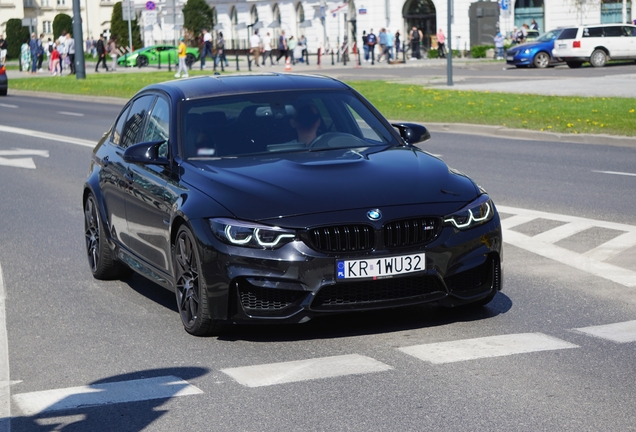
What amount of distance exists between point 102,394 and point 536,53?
44.5 m

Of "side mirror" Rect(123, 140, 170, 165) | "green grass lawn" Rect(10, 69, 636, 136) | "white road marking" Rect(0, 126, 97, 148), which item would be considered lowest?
"white road marking" Rect(0, 126, 97, 148)

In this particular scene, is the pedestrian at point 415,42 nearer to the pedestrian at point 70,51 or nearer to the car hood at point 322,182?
the pedestrian at point 70,51

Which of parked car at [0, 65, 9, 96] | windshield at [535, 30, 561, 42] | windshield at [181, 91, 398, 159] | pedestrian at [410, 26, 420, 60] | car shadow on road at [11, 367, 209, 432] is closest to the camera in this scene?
car shadow on road at [11, 367, 209, 432]

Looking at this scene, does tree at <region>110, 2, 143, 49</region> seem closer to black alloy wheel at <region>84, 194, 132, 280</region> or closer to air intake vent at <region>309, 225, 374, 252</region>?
black alloy wheel at <region>84, 194, 132, 280</region>

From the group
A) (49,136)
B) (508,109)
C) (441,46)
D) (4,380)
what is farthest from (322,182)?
(441,46)

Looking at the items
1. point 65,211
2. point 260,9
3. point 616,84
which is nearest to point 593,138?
point 65,211

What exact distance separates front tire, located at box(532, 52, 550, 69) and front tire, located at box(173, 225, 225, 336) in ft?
142

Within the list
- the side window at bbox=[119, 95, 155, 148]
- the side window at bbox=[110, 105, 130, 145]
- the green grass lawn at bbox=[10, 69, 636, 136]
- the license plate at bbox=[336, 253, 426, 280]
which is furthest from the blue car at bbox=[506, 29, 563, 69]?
the license plate at bbox=[336, 253, 426, 280]

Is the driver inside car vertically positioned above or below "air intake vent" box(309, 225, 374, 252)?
above

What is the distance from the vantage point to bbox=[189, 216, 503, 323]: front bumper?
20.4 ft

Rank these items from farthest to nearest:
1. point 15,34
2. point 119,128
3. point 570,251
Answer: point 15,34 < point 570,251 < point 119,128

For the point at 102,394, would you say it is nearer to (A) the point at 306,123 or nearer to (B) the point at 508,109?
(A) the point at 306,123

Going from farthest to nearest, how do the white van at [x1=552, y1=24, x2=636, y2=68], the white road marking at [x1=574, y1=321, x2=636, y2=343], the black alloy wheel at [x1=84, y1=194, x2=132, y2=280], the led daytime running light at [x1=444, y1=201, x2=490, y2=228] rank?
1. the white van at [x1=552, y1=24, x2=636, y2=68]
2. the black alloy wheel at [x1=84, y1=194, x2=132, y2=280]
3. the led daytime running light at [x1=444, y1=201, x2=490, y2=228]
4. the white road marking at [x1=574, y1=321, x2=636, y2=343]

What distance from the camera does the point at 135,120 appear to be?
8.52 m
